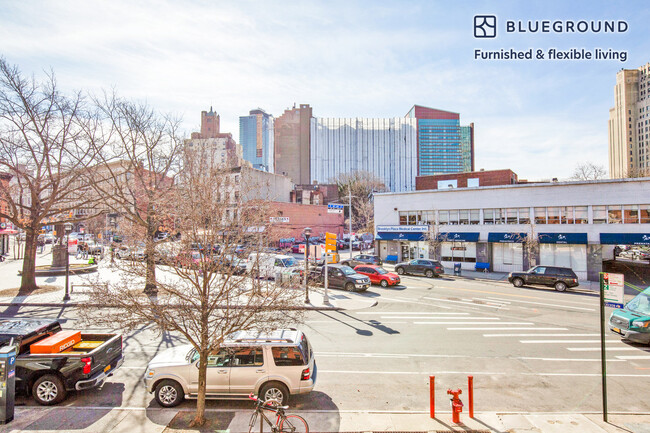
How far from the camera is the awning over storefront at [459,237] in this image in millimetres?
35216

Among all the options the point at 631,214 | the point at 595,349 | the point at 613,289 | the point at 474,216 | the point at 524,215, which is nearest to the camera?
the point at 613,289

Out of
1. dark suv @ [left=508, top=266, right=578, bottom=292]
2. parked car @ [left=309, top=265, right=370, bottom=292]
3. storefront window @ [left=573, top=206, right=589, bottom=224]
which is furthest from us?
storefront window @ [left=573, top=206, right=589, bottom=224]

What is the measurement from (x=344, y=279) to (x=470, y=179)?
32.3 meters

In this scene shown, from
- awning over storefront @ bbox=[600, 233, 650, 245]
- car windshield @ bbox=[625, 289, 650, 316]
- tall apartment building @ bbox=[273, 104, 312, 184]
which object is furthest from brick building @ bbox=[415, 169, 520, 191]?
tall apartment building @ bbox=[273, 104, 312, 184]

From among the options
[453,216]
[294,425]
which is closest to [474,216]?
[453,216]

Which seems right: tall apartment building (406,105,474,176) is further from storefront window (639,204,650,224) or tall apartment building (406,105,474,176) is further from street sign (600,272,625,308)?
street sign (600,272,625,308)

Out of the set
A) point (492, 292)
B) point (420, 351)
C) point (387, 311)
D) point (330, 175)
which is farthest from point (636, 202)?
point (330, 175)

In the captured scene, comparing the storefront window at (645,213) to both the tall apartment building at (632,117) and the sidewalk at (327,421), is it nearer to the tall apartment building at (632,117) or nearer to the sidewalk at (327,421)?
the sidewalk at (327,421)

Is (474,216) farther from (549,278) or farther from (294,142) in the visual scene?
(294,142)

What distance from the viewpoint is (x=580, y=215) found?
3094 centimetres

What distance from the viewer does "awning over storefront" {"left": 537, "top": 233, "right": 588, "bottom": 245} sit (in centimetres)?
3022

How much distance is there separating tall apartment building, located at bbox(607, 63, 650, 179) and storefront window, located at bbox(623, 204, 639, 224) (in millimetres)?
138086

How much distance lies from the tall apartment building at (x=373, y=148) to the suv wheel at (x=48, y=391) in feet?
490

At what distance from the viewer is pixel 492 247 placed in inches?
1380
